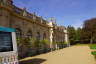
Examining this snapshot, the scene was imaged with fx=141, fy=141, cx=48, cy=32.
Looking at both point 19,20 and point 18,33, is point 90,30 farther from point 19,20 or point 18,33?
point 19,20

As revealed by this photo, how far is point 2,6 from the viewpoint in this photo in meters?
11.6

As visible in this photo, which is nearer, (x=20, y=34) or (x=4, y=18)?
(x=4, y=18)

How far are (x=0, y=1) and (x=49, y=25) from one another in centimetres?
1726

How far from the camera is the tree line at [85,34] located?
54031mm

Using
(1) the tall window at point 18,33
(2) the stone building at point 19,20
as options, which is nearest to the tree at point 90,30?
(2) the stone building at point 19,20

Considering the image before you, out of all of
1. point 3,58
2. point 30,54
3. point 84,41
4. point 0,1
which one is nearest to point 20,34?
point 30,54

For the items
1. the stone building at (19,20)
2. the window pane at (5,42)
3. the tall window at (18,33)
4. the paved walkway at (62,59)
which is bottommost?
the paved walkway at (62,59)

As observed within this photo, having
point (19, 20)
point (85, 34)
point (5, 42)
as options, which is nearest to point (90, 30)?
point (85, 34)

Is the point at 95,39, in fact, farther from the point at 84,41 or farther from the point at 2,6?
the point at 2,6

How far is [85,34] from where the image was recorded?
55.0 meters

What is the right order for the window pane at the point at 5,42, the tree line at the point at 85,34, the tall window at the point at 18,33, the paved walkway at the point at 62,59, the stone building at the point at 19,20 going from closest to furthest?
the window pane at the point at 5,42, the paved walkway at the point at 62,59, the stone building at the point at 19,20, the tall window at the point at 18,33, the tree line at the point at 85,34

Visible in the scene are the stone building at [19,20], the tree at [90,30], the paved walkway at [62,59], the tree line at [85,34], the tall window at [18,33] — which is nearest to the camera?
the paved walkway at [62,59]

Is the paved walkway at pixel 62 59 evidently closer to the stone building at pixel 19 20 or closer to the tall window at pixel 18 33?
the tall window at pixel 18 33

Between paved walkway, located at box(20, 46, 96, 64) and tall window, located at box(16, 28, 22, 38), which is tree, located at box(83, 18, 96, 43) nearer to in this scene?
paved walkway, located at box(20, 46, 96, 64)
